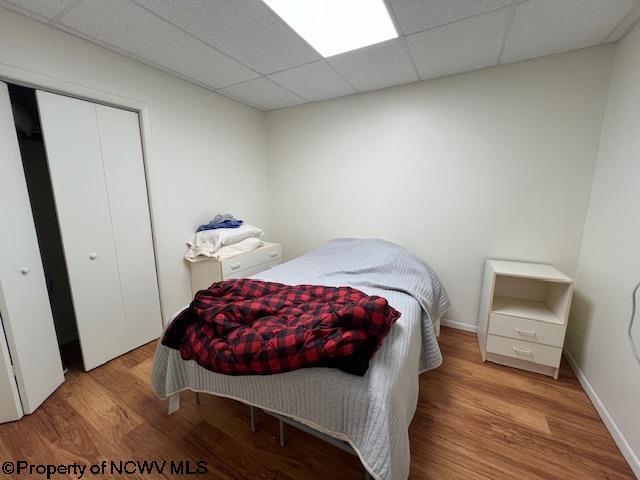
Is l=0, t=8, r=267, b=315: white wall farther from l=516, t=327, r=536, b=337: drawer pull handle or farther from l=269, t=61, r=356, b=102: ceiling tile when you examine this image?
l=516, t=327, r=536, b=337: drawer pull handle

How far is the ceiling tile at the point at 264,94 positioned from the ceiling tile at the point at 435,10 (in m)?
1.24

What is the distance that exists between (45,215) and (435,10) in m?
3.07

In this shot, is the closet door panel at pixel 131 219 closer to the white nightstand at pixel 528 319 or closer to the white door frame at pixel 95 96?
the white door frame at pixel 95 96

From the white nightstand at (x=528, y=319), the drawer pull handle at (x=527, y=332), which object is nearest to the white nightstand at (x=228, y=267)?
the white nightstand at (x=528, y=319)

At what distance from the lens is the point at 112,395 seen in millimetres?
1690

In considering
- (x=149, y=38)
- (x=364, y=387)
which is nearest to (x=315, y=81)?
(x=149, y=38)

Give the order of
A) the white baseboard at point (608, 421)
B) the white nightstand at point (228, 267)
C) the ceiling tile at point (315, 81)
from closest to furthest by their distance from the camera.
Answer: the white baseboard at point (608, 421), the ceiling tile at point (315, 81), the white nightstand at point (228, 267)

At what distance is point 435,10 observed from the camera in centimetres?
140

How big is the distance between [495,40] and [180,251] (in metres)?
2.86

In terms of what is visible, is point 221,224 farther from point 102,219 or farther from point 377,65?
point 377,65

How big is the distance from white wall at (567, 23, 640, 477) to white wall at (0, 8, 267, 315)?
300 cm

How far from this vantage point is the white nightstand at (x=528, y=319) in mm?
1755

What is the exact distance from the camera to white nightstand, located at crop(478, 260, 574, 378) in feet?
5.76

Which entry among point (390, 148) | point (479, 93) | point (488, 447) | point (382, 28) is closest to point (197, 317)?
point (488, 447)
